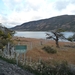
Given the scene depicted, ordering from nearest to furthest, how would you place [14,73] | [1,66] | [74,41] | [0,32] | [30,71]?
[14,73] < [1,66] < [30,71] < [0,32] < [74,41]

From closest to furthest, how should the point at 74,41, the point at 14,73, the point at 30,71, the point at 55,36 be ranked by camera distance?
the point at 14,73
the point at 30,71
the point at 55,36
the point at 74,41

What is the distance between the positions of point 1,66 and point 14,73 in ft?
3.07

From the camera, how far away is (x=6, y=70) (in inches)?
367

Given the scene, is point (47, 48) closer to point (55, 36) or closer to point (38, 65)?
point (55, 36)

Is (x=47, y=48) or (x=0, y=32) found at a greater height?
(x=0, y=32)

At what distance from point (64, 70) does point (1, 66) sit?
11.0ft

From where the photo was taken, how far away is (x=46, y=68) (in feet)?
35.9

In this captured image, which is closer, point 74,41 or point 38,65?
point 38,65

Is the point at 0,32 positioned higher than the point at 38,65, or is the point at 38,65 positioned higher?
the point at 0,32

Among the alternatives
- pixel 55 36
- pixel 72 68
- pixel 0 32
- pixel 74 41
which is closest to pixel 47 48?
pixel 0 32

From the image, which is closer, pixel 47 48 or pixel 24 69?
pixel 24 69

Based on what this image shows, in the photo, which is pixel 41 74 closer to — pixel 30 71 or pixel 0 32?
pixel 30 71

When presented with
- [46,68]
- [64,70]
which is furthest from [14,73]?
[64,70]

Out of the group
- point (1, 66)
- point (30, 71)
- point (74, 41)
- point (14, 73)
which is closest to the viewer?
point (14, 73)
